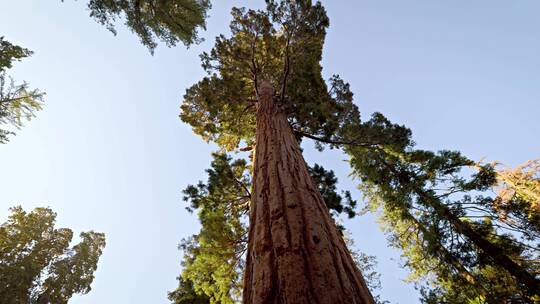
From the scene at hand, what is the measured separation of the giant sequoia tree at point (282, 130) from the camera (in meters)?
1.69

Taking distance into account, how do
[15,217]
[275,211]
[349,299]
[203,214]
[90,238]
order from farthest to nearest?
[90,238] < [15,217] < [203,214] < [275,211] < [349,299]

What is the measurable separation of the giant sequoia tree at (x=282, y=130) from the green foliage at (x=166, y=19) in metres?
0.95

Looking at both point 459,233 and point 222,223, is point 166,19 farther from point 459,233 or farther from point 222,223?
point 459,233

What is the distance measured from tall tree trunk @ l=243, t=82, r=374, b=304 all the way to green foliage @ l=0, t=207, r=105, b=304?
16404mm

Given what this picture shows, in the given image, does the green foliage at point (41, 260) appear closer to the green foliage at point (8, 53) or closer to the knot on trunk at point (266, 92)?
the green foliage at point (8, 53)

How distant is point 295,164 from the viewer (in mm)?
Result: 3373

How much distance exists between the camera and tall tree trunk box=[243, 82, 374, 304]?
156 cm

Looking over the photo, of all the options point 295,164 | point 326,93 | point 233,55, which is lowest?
point 295,164

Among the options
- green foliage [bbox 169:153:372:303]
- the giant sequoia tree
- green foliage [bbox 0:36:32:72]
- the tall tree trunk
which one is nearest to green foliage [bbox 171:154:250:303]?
green foliage [bbox 169:153:372:303]

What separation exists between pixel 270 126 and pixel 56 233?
18.8 meters

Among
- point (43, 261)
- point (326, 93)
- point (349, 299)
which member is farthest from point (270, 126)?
point (43, 261)

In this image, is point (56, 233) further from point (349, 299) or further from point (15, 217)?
point (349, 299)

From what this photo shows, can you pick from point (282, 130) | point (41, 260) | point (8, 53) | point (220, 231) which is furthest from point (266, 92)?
point (41, 260)

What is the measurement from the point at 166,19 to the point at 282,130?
6649 millimetres
